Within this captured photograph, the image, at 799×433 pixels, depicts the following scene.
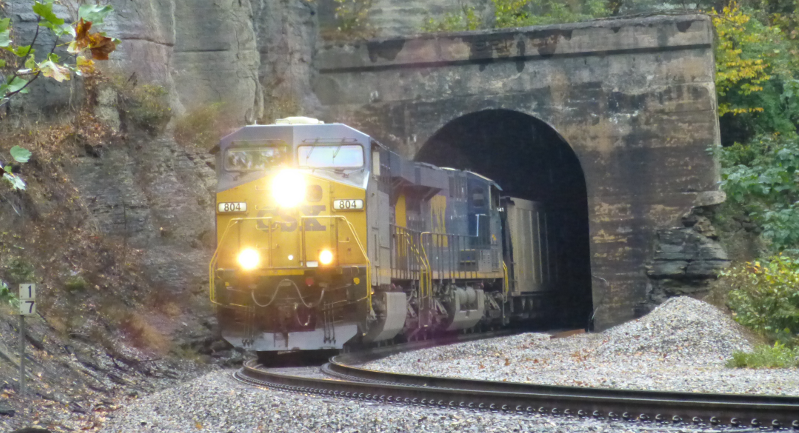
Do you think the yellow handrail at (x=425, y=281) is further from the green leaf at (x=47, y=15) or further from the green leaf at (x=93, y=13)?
the green leaf at (x=47, y=15)

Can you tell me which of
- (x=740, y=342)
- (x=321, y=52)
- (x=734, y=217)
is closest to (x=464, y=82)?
(x=321, y=52)

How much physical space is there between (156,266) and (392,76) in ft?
27.5

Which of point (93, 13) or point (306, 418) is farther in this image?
point (306, 418)

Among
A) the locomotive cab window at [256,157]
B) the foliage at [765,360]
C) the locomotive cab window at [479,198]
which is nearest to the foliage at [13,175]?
the locomotive cab window at [256,157]

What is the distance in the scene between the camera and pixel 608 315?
68.6 ft

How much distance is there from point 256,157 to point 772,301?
27.6 ft

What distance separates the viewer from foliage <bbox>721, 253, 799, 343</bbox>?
14.2m

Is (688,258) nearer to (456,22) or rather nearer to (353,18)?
(456,22)

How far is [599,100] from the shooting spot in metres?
21.0

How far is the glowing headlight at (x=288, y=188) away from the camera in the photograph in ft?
40.9

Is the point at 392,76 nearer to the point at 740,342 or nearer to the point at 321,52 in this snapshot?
the point at 321,52

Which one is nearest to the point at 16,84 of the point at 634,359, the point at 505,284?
the point at 634,359

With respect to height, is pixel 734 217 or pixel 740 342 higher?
pixel 734 217

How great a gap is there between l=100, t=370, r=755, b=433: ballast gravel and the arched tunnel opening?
15.3 m
